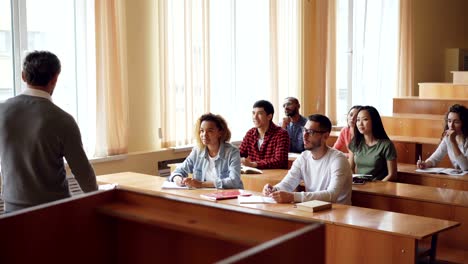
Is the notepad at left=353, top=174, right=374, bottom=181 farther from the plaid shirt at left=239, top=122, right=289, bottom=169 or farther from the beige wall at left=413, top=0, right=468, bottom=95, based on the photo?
the beige wall at left=413, top=0, right=468, bottom=95

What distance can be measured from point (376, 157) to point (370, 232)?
1.91m

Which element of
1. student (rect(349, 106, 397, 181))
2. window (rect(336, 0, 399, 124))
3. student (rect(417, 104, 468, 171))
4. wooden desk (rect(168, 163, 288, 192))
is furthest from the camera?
window (rect(336, 0, 399, 124))

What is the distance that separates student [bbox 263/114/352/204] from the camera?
13.6ft

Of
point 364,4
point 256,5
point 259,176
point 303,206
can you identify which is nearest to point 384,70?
point 364,4

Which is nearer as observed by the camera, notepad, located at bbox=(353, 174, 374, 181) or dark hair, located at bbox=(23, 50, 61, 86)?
dark hair, located at bbox=(23, 50, 61, 86)

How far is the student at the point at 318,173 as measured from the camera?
414cm

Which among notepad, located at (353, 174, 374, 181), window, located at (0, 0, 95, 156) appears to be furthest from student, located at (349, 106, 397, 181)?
window, located at (0, 0, 95, 156)

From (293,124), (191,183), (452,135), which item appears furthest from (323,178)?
(293,124)

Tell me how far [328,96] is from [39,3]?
15.2 ft

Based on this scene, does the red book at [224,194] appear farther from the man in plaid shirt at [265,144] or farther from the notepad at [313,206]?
the man in plaid shirt at [265,144]

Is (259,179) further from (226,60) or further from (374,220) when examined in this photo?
(226,60)

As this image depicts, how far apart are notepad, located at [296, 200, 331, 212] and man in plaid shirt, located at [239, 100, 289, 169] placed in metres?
1.78

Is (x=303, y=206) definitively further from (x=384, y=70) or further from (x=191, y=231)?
(x=384, y=70)

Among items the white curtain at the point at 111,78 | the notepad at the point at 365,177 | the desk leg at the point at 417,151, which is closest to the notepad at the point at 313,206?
the notepad at the point at 365,177
